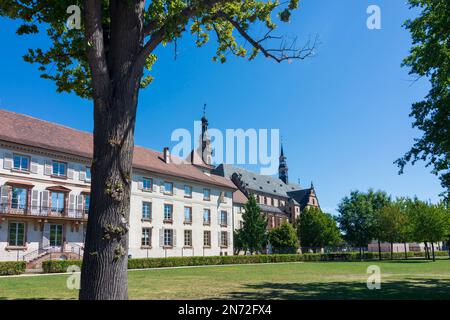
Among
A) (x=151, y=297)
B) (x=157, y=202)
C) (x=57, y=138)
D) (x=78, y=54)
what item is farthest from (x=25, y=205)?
(x=78, y=54)

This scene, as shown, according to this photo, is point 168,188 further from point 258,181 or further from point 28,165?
point 258,181

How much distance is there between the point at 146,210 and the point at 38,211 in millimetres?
12111

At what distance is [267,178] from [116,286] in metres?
84.8

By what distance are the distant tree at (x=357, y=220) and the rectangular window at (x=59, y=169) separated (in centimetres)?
4284

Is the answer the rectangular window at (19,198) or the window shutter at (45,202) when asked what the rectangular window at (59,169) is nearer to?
the window shutter at (45,202)

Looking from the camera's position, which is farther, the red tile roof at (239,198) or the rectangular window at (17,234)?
the red tile roof at (239,198)

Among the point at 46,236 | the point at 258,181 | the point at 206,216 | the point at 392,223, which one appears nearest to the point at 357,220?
the point at 392,223

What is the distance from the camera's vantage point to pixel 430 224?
159ft

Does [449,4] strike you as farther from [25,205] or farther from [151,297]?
[25,205]

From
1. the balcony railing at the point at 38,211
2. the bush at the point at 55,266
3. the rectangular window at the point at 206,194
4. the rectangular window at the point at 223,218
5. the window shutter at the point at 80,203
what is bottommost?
the bush at the point at 55,266

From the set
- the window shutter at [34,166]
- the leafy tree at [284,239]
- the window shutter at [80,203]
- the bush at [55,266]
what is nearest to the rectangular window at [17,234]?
the window shutter at [34,166]

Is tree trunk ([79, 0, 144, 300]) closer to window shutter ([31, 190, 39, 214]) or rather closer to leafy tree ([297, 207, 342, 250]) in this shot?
window shutter ([31, 190, 39, 214])

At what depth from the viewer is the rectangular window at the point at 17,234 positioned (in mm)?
30703

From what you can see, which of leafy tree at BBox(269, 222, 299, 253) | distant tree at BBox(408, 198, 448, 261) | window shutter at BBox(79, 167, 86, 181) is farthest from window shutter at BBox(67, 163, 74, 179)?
distant tree at BBox(408, 198, 448, 261)
